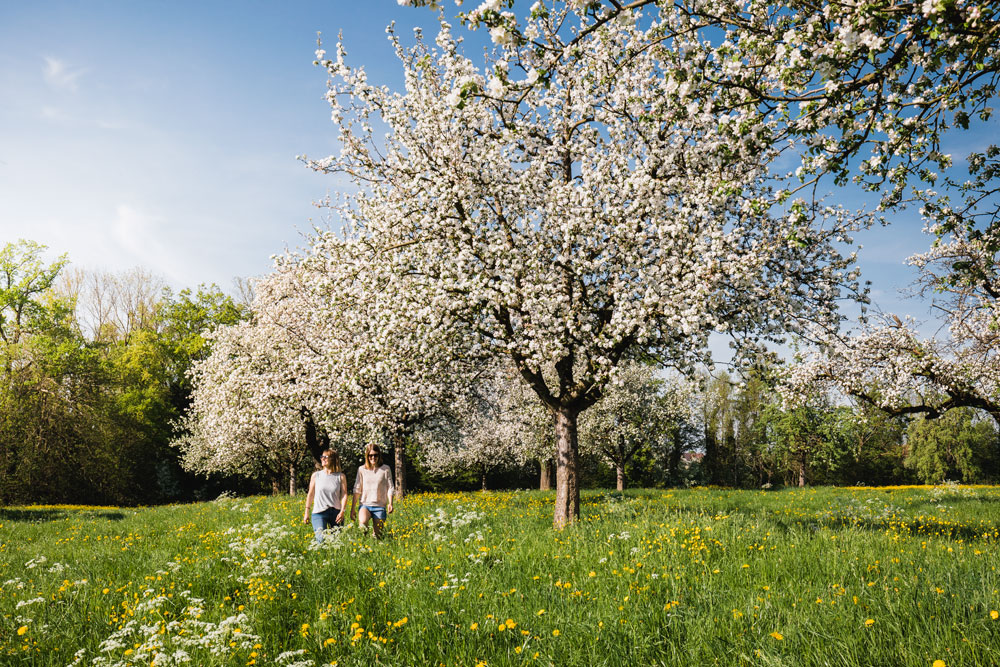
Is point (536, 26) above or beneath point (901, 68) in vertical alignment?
above

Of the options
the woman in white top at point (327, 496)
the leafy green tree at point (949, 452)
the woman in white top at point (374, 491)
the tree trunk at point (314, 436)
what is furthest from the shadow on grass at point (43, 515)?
the leafy green tree at point (949, 452)

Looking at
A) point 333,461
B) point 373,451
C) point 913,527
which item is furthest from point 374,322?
point 913,527

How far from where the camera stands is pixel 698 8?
577 centimetres

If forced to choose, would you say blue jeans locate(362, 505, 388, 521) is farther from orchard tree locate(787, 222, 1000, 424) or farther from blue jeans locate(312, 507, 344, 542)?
orchard tree locate(787, 222, 1000, 424)

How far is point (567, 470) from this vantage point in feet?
37.6

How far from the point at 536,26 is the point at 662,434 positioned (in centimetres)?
3398

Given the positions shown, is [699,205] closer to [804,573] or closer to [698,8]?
[698,8]

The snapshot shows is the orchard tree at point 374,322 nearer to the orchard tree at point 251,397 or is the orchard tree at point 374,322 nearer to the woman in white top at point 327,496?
the woman in white top at point 327,496

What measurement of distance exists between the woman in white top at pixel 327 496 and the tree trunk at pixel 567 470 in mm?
4241

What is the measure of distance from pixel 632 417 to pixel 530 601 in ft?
111

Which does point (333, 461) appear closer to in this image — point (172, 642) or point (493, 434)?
point (172, 642)

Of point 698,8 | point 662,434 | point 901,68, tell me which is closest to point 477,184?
point 698,8

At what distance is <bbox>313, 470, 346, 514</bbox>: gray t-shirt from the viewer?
1013cm

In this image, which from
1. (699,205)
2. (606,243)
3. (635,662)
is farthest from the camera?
(606,243)
